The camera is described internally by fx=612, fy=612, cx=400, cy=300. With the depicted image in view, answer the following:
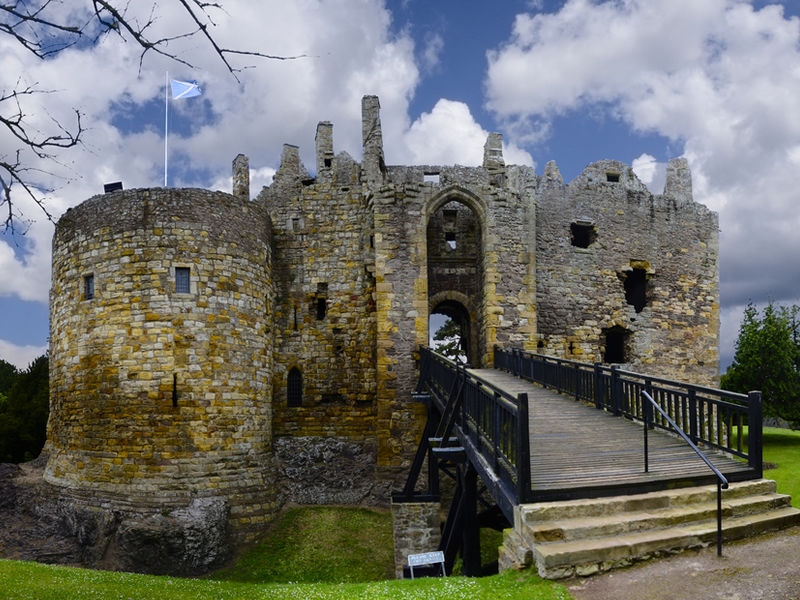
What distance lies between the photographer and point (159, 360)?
14398 millimetres

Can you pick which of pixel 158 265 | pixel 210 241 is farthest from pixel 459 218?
pixel 158 265

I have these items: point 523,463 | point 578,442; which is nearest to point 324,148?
point 578,442

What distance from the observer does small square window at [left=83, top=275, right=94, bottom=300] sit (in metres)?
15.2

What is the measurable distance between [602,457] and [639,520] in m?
1.61

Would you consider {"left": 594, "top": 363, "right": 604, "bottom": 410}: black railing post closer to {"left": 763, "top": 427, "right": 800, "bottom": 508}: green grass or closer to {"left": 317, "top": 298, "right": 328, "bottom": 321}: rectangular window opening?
{"left": 763, "top": 427, "right": 800, "bottom": 508}: green grass

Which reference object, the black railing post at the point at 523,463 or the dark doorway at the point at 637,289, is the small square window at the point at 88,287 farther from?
the dark doorway at the point at 637,289

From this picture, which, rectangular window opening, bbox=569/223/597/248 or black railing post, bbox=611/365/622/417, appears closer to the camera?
black railing post, bbox=611/365/622/417

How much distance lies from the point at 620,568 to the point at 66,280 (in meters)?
14.9

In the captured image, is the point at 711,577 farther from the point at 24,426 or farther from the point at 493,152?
the point at 24,426

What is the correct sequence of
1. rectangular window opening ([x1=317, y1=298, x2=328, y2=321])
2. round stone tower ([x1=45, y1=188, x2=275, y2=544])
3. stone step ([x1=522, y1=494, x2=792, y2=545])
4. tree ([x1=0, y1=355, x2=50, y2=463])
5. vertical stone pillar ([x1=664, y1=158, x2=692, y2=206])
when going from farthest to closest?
tree ([x1=0, y1=355, x2=50, y2=463])
vertical stone pillar ([x1=664, y1=158, x2=692, y2=206])
rectangular window opening ([x1=317, y1=298, x2=328, y2=321])
round stone tower ([x1=45, y1=188, x2=275, y2=544])
stone step ([x1=522, y1=494, x2=792, y2=545])

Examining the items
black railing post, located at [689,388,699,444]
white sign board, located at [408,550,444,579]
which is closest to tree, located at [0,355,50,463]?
white sign board, located at [408,550,444,579]

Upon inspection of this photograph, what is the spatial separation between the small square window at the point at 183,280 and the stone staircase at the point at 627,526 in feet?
35.9

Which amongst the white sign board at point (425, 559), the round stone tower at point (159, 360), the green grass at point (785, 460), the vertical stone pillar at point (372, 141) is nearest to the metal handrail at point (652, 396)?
the white sign board at point (425, 559)

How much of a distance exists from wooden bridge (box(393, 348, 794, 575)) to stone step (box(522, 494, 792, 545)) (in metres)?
0.09
